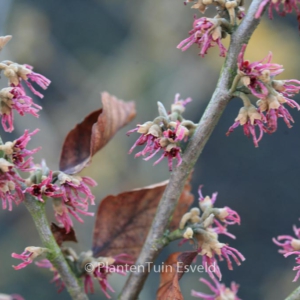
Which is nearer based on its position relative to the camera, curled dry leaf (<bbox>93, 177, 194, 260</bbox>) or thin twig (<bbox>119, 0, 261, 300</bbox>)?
thin twig (<bbox>119, 0, 261, 300</bbox>)

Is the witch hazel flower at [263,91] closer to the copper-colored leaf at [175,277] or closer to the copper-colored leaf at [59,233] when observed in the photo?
the copper-colored leaf at [175,277]

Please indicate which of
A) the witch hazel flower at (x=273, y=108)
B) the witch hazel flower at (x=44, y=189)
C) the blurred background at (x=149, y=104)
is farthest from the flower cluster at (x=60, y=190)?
the blurred background at (x=149, y=104)

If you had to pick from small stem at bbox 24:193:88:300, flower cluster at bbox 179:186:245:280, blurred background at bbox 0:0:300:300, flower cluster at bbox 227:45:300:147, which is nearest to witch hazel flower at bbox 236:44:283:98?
flower cluster at bbox 227:45:300:147

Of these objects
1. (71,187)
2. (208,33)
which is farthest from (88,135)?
(208,33)

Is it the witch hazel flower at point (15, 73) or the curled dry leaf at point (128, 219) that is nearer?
the witch hazel flower at point (15, 73)

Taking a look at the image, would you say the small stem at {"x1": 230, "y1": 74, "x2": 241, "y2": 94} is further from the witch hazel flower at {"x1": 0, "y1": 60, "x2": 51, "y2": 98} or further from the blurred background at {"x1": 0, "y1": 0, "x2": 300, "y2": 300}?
the blurred background at {"x1": 0, "y1": 0, "x2": 300, "y2": 300}

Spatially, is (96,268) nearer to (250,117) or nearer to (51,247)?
(51,247)
